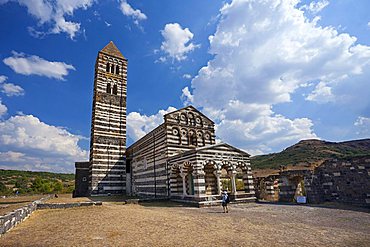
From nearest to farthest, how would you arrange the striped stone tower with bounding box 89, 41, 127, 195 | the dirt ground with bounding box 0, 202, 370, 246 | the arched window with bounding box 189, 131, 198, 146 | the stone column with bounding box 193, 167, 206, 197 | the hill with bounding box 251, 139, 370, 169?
the dirt ground with bounding box 0, 202, 370, 246
the stone column with bounding box 193, 167, 206, 197
the arched window with bounding box 189, 131, 198, 146
the striped stone tower with bounding box 89, 41, 127, 195
the hill with bounding box 251, 139, 370, 169

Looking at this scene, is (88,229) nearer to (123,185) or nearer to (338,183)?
(338,183)

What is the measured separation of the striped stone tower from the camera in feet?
87.3

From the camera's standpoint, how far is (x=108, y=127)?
28.6m

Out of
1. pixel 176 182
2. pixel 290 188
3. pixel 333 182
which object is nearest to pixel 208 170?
pixel 176 182

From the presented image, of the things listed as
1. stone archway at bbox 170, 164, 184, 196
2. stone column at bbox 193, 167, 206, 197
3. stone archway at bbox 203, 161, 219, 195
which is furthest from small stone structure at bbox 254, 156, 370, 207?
stone archway at bbox 170, 164, 184, 196

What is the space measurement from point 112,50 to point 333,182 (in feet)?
108

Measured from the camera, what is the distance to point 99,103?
28656mm

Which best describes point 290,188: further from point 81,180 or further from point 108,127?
point 81,180

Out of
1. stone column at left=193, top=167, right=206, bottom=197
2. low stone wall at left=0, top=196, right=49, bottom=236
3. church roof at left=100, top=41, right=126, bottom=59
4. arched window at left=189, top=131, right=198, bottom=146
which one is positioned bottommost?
low stone wall at left=0, top=196, right=49, bottom=236

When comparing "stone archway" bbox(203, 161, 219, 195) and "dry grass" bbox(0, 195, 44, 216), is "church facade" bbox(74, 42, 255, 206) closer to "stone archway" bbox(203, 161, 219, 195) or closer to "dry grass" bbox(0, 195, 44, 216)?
"stone archway" bbox(203, 161, 219, 195)

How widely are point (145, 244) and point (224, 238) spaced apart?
2.50 m

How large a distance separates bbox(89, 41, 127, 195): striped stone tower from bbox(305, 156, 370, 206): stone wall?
22.4 m

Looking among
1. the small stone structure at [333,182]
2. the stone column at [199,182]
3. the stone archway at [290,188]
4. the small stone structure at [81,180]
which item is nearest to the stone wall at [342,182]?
the small stone structure at [333,182]

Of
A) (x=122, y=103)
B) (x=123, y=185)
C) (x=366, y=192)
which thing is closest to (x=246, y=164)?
(x=366, y=192)
